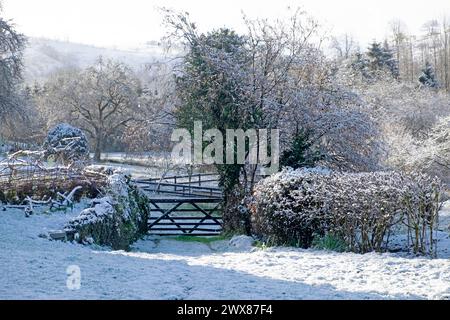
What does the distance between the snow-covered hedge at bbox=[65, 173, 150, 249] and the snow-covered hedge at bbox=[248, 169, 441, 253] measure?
321 centimetres

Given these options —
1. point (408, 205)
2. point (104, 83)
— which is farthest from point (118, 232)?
point (104, 83)

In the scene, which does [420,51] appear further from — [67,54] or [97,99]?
[67,54]

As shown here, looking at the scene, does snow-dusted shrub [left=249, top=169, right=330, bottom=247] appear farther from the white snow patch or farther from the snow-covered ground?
the snow-covered ground

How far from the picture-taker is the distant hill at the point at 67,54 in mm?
116250

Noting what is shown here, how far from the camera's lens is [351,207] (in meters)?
9.59

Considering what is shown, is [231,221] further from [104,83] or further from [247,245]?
[104,83]

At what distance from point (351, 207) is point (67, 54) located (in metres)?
130

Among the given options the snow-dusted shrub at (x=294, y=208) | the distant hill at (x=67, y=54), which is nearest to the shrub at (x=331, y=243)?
the snow-dusted shrub at (x=294, y=208)

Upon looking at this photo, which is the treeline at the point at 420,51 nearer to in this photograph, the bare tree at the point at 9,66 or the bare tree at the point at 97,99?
the bare tree at the point at 97,99

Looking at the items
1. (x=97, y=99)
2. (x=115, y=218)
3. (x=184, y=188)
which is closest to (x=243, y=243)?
(x=115, y=218)

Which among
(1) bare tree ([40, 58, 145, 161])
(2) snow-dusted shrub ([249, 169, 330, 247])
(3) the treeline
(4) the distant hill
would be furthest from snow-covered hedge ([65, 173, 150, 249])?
(4) the distant hill

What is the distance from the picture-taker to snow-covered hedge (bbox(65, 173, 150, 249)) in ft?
33.2

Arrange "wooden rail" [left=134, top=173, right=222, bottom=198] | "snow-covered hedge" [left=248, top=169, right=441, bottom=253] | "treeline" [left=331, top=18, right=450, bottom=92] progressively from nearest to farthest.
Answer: "snow-covered hedge" [left=248, top=169, right=441, bottom=253], "wooden rail" [left=134, top=173, right=222, bottom=198], "treeline" [left=331, top=18, right=450, bottom=92]

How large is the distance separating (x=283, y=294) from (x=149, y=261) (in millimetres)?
2782
